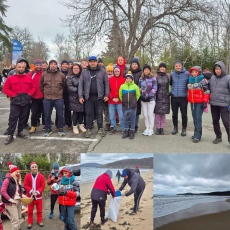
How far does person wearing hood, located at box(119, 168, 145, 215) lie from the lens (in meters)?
3.50

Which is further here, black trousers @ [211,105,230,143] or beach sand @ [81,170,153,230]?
black trousers @ [211,105,230,143]

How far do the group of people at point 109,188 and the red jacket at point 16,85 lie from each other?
9.80ft

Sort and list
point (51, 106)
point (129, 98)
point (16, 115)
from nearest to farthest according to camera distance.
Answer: point (16, 115) → point (129, 98) → point (51, 106)

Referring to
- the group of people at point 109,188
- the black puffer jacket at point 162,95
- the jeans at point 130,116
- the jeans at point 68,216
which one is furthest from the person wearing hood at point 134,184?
the black puffer jacket at point 162,95

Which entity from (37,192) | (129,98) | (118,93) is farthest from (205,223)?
(118,93)

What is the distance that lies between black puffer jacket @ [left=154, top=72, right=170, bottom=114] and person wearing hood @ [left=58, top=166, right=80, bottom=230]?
281 cm

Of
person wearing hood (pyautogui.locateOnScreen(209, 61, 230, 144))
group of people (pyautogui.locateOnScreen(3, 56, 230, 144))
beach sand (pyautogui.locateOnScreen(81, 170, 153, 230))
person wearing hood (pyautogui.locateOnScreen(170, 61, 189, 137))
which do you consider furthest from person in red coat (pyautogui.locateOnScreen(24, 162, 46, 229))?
person wearing hood (pyautogui.locateOnScreen(209, 61, 230, 144))

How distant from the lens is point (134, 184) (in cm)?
350

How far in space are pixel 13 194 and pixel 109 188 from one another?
5.15 feet

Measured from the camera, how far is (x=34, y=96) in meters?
6.21

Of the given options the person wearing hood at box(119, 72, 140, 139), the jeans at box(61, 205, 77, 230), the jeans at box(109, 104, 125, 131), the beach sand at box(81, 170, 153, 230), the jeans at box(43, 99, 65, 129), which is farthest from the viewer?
the jeans at box(109, 104, 125, 131)

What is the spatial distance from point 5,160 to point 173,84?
12.2ft

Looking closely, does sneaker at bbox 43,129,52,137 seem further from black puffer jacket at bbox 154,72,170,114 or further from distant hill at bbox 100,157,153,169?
distant hill at bbox 100,157,153,169

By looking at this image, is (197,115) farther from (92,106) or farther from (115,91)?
(92,106)
